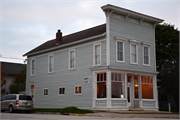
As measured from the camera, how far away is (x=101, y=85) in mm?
23938

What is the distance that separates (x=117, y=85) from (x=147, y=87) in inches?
172

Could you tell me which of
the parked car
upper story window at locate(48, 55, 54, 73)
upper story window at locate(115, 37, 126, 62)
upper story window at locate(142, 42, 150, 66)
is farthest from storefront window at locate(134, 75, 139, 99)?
the parked car

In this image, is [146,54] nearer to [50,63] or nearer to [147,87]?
[147,87]

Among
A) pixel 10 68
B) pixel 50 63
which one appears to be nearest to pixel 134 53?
pixel 50 63

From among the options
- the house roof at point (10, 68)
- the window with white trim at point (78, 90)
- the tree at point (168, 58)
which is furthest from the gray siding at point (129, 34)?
the house roof at point (10, 68)

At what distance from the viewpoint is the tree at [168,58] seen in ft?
106

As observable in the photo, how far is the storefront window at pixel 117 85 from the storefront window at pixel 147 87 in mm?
3047

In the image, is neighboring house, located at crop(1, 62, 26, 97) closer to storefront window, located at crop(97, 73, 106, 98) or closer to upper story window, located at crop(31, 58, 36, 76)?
upper story window, located at crop(31, 58, 36, 76)

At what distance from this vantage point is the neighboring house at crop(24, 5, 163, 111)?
932 inches

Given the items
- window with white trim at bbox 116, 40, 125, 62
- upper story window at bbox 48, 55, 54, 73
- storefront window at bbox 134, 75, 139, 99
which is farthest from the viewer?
upper story window at bbox 48, 55, 54, 73

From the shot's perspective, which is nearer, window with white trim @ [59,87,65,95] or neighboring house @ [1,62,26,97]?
window with white trim @ [59,87,65,95]

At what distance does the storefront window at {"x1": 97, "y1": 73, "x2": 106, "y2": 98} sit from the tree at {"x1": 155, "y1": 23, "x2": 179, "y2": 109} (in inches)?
472

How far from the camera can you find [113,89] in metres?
23.5

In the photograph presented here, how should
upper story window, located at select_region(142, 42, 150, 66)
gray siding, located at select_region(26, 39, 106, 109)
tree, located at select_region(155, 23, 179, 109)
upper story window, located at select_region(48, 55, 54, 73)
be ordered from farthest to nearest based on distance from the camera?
tree, located at select_region(155, 23, 179, 109)
upper story window, located at select_region(48, 55, 54, 73)
upper story window, located at select_region(142, 42, 150, 66)
gray siding, located at select_region(26, 39, 106, 109)
